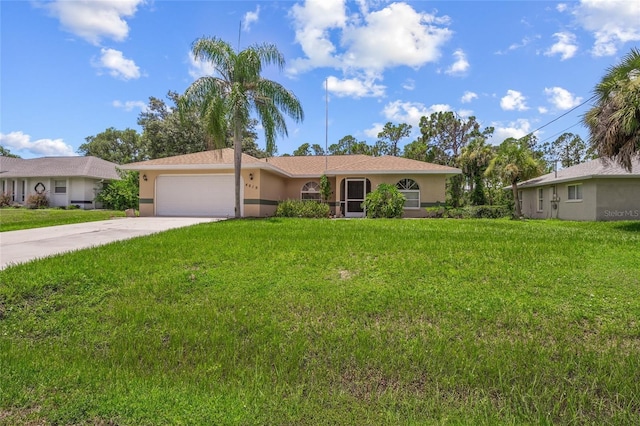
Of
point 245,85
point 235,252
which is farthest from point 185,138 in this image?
point 235,252

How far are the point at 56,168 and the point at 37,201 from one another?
2808 mm

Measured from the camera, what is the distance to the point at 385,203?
1778 cm

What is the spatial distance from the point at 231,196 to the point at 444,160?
93.0 feet

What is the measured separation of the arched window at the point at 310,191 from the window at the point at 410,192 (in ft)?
16.3

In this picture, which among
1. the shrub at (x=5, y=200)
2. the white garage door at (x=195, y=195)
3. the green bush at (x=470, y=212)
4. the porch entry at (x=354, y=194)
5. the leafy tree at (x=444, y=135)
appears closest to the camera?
the white garage door at (x=195, y=195)

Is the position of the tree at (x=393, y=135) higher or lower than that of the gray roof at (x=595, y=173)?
higher

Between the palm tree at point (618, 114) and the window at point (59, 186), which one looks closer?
the palm tree at point (618, 114)

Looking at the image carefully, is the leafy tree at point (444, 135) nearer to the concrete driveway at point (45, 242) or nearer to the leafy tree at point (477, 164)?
the leafy tree at point (477, 164)

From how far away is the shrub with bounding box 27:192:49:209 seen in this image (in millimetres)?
25281

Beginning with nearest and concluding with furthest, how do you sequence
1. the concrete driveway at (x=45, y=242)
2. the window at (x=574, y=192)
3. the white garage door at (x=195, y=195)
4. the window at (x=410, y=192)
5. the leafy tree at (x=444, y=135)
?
the concrete driveway at (x=45, y=242) → the white garage door at (x=195, y=195) → the window at (x=574, y=192) → the window at (x=410, y=192) → the leafy tree at (x=444, y=135)

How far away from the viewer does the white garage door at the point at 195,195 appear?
1861 centimetres

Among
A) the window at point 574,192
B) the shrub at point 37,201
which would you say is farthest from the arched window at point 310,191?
the shrub at point 37,201

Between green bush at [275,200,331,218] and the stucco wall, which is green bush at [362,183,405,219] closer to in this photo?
green bush at [275,200,331,218]

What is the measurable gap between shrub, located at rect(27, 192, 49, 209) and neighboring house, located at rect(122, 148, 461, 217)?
475 inches
